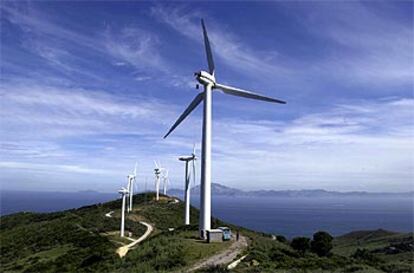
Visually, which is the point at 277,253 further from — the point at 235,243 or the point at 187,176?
the point at 187,176

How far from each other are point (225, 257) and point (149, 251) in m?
8.22

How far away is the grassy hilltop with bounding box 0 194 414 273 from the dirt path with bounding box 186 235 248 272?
2.19 feet

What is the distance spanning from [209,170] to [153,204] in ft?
220

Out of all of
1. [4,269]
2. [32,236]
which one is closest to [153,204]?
[32,236]

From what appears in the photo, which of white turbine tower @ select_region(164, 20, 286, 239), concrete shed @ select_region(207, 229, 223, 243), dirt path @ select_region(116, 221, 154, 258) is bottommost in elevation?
dirt path @ select_region(116, 221, 154, 258)

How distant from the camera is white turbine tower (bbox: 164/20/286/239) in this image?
140ft

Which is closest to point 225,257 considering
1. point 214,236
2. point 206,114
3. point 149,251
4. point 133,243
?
point 214,236

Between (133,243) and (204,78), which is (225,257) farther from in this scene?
(133,243)

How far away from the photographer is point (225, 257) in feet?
117

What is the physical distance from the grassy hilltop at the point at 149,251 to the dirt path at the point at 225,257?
67 centimetres

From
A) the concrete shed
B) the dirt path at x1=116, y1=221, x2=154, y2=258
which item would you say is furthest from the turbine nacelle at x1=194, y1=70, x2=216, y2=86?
the dirt path at x1=116, y1=221, x2=154, y2=258

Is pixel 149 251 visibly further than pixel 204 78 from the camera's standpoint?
No

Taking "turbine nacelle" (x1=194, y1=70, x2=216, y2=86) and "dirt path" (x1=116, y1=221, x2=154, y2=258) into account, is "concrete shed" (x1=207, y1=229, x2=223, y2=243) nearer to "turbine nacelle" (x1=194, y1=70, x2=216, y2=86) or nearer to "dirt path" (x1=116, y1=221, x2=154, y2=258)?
"dirt path" (x1=116, y1=221, x2=154, y2=258)

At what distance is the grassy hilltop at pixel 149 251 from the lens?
34819 millimetres
